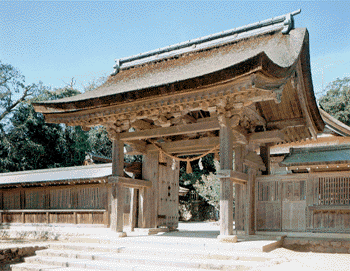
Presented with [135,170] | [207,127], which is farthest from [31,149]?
[207,127]

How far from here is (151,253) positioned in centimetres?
771

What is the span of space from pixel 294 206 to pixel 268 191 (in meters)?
0.78

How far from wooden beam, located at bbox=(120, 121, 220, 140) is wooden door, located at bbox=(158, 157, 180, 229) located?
200 centimetres

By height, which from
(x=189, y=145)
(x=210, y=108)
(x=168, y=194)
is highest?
(x=210, y=108)

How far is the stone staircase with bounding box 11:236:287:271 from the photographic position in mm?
6641

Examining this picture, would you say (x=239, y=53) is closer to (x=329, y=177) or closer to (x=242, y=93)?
(x=242, y=93)

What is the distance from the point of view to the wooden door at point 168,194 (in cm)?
1167

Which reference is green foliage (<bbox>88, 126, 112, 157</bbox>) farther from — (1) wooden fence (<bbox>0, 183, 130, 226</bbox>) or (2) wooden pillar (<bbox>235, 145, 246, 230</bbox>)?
(2) wooden pillar (<bbox>235, 145, 246, 230</bbox>)

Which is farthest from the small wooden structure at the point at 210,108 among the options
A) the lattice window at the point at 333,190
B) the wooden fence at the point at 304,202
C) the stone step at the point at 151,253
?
the lattice window at the point at 333,190

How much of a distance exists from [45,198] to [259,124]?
33.5 feet

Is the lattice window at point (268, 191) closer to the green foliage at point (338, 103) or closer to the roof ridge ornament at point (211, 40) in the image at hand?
the roof ridge ornament at point (211, 40)

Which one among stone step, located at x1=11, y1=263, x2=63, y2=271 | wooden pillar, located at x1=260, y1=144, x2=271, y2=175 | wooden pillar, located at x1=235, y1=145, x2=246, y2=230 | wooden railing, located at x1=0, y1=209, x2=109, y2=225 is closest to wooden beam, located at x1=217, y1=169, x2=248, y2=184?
wooden pillar, located at x1=235, y1=145, x2=246, y2=230

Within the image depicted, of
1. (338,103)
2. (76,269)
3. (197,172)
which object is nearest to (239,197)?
(76,269)

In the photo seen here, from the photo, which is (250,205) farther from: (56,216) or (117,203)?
(56,216)
